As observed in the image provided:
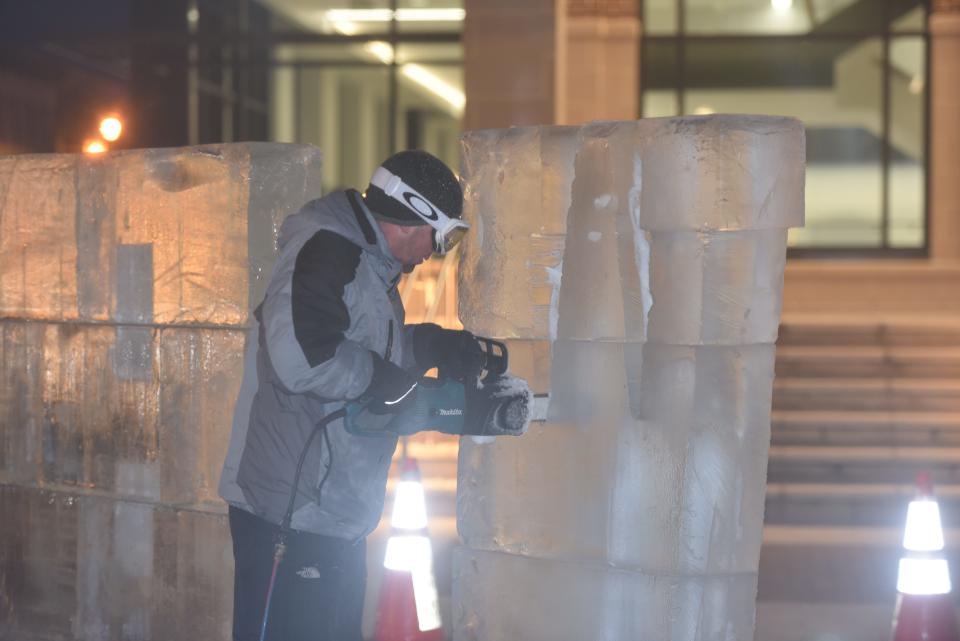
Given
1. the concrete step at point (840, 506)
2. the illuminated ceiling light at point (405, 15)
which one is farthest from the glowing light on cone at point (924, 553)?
the illuminated ceiling light at point (405, 15)

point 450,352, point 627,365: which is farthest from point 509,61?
point 450,352

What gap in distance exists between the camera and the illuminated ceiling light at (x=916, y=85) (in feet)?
51.9

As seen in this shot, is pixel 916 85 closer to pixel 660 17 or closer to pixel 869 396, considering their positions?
pixel 660 17

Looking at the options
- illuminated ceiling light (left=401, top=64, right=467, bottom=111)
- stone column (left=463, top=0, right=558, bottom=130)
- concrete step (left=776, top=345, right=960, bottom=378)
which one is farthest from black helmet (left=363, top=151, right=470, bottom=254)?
illuminated ceiling light (left=401, top=64, right=467, bottom=111)

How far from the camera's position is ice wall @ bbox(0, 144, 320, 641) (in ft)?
17.3

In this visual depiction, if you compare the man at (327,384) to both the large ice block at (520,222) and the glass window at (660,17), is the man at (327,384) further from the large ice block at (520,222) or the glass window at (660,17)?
the glass window at (660,17)

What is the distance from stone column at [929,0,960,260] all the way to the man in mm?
12373

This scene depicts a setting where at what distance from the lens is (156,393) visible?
215 inches

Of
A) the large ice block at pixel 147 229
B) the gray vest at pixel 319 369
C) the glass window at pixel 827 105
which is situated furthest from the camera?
the glass window at pixel 827 105

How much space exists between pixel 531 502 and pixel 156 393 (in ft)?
5.53

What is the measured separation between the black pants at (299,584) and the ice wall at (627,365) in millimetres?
699

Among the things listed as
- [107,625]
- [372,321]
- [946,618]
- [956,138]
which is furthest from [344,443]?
[956,138]

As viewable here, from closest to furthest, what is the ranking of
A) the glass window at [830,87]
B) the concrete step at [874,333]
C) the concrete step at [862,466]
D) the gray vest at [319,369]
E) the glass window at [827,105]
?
the gray vest at [319,369], the concrete step at [862,466], the concrete step at [874,333], the glass window at [830,87], the glass window at [827,105]

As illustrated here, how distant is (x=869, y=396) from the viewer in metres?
10.6
